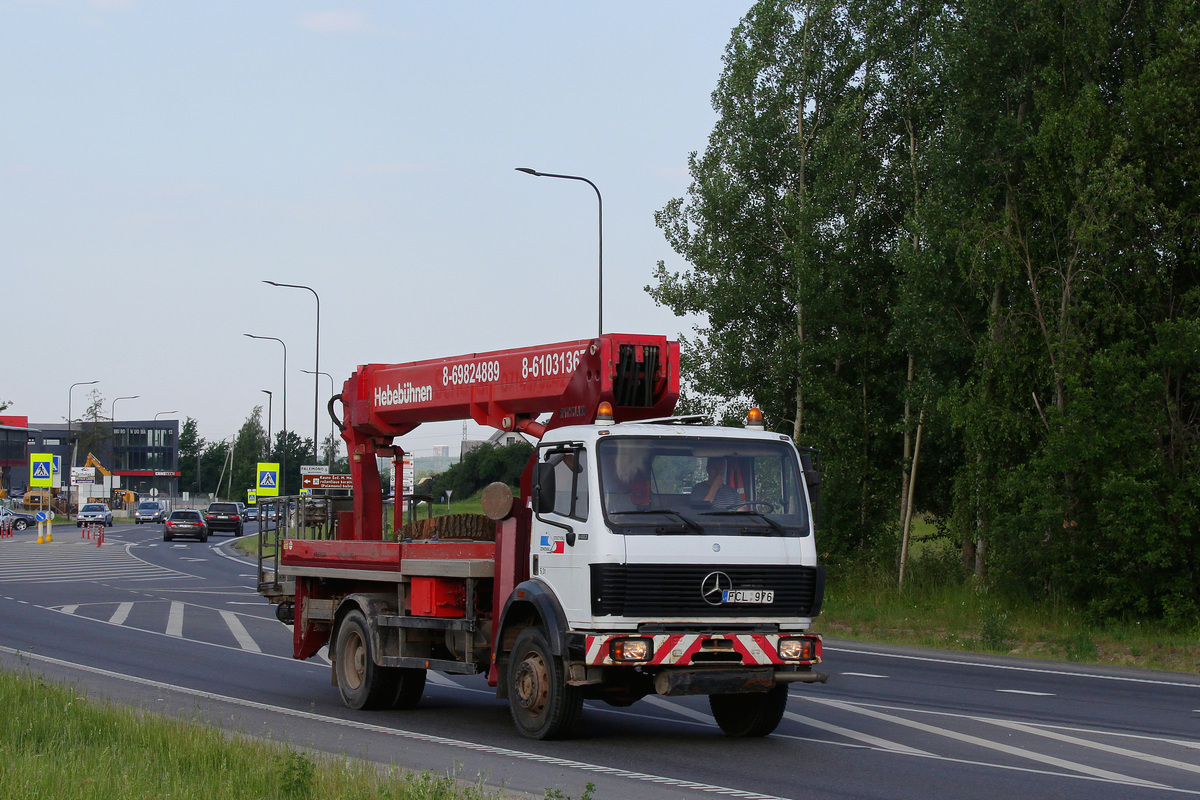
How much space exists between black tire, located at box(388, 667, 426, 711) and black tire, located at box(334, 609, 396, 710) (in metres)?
0.04

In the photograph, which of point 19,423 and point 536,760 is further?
point 19,423

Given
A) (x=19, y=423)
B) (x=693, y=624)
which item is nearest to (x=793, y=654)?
(x=693, y=624)

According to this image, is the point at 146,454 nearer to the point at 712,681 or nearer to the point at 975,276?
the point at 975,276

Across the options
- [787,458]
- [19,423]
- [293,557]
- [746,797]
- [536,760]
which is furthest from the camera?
[19,423]

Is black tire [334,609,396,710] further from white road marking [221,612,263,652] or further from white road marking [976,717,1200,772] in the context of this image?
white road marking [221,612,263,652]

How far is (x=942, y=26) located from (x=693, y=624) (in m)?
19.9

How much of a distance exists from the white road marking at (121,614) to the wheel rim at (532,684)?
14.3 meters

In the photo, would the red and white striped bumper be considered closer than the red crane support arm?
Yes

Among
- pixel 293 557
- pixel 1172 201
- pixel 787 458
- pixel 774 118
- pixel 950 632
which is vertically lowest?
pixel 950 632

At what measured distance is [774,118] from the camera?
106 feet

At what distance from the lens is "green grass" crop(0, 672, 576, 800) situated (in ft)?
24.9

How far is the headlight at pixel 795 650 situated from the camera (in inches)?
419

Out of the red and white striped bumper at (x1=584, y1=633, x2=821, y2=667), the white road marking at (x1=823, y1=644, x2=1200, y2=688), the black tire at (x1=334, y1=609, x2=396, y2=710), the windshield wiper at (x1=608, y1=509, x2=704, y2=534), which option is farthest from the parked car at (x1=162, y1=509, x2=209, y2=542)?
the red and white striped bumper at (x1=584, y1=633, x2=821, y2=667)

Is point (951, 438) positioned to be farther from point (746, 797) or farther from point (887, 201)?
point (746, 797)
